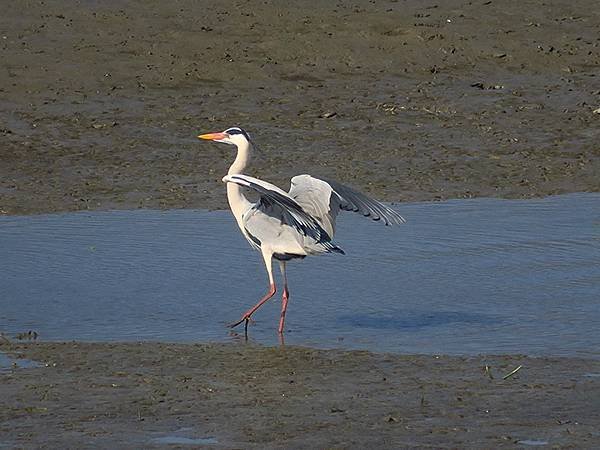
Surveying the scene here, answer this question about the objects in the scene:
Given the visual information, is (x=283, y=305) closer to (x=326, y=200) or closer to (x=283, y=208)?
(x=283, y=208)

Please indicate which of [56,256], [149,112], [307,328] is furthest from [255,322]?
[149,112]

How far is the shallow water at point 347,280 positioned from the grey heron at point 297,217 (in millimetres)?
369

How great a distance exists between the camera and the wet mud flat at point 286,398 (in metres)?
6.79

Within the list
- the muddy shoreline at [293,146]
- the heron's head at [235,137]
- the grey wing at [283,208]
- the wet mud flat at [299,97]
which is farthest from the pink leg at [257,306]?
the wet mud flat at [299,97]

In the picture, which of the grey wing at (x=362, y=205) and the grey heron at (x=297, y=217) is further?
the grey wing at (x=362, y=205)

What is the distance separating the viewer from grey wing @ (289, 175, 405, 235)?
9.59 metres

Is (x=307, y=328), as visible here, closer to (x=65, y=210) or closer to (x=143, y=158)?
(x=65, y=210)

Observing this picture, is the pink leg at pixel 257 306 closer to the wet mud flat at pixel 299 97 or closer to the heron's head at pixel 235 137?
the heron's head at pixel 235 137

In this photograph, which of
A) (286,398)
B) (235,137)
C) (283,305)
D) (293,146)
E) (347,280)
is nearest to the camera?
(286,398)

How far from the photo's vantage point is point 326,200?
9.55 m

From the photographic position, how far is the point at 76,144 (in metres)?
13.6

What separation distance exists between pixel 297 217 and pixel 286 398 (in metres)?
2.05

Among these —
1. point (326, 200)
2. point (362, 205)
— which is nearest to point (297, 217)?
point (326, 200)

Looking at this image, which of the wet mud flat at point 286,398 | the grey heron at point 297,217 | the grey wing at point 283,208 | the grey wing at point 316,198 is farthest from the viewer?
the grey wing at point 316,198
